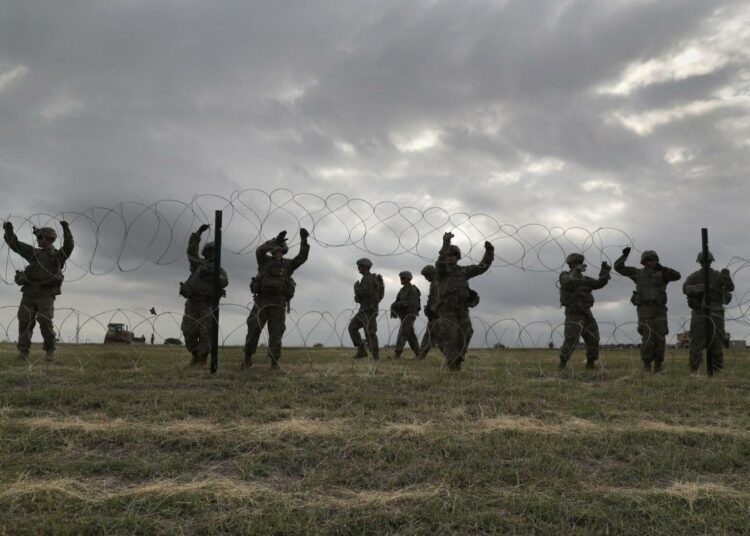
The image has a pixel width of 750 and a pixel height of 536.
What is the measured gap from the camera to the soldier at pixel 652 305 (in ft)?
37.2

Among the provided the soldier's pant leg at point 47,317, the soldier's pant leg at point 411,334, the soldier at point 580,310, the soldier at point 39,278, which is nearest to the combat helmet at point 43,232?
the soldier at point 39,278

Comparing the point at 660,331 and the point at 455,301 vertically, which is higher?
the point at 455,301

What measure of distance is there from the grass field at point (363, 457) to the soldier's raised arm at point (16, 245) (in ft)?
9.41

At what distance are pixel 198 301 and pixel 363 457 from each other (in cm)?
603

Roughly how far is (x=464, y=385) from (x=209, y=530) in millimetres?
4916

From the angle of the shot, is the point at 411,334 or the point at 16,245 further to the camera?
the point at 411,334

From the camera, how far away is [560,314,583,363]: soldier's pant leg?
11391mm

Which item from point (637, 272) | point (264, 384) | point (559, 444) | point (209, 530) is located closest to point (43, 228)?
point (264, 384)

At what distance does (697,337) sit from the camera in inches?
452

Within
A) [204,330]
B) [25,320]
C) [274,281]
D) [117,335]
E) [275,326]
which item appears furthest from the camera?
[117,335]

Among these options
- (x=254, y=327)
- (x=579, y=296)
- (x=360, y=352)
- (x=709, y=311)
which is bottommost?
(x=360, y=352)

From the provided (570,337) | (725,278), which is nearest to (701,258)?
(725,278)

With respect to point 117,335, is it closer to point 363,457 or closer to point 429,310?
point 429,310

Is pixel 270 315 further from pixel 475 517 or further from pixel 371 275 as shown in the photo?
pixel 475 517
